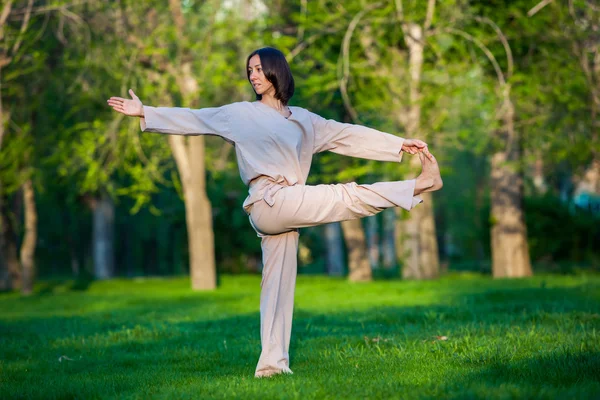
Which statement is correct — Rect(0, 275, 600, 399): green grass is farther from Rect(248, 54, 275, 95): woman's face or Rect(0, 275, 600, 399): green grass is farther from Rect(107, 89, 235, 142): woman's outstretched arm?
Rect(248, 54, 275, 95): woman's face

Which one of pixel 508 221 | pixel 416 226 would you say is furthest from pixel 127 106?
pixel 508 221

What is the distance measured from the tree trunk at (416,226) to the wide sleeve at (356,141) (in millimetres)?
11470

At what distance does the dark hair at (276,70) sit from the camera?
623 cm

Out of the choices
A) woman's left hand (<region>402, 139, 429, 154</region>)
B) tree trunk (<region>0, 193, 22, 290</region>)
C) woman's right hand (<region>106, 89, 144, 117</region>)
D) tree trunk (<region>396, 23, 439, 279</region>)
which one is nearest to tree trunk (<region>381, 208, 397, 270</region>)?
tree trunk (<region>0, 193, 22, 290</region>)

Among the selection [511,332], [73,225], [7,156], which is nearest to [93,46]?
[7,156]

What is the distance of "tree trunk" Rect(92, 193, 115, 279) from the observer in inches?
1383

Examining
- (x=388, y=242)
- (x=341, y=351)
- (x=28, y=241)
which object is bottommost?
(x=341, y=351)

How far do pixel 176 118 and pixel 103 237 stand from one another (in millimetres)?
30545

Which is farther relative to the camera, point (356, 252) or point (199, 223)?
point (356, 252)

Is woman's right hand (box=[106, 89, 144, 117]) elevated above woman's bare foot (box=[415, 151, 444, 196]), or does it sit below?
above

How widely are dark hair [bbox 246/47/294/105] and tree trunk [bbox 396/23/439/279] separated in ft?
38.7

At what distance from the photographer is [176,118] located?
6.16 m

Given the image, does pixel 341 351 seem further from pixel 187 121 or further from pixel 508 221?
pixel 508 221

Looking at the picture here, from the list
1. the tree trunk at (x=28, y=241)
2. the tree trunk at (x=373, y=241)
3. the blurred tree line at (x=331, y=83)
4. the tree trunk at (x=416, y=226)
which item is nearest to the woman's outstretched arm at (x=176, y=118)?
the blurred tree line at (x=331, y=83)
